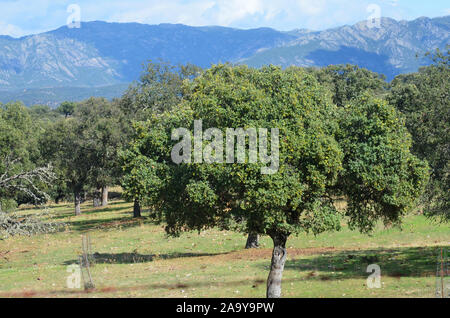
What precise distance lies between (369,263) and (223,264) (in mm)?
9159

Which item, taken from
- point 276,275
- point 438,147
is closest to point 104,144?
point 438,147

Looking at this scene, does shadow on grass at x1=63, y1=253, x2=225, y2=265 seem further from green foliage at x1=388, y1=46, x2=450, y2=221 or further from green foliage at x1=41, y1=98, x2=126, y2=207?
green foliage at x1=41, y1=98, x2=126, y2=207

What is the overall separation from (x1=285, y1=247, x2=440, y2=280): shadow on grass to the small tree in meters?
5.58

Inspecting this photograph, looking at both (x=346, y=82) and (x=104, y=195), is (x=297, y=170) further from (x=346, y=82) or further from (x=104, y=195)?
(x=104, y=195)

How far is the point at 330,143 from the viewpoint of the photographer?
70.1 feet

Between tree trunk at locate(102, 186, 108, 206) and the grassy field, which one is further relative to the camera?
tree trunk at locate(102, 186, 108, 206)

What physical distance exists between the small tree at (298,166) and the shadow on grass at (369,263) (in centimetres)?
558

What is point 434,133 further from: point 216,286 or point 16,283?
point 16,283

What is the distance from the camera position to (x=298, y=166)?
21766mm

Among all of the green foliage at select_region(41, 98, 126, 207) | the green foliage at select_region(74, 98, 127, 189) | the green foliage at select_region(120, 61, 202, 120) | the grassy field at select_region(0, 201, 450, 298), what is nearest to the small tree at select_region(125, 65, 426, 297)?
the grassy field at select_region(0, 201, 450, 298)

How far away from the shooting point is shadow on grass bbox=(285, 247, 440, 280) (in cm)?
2880
